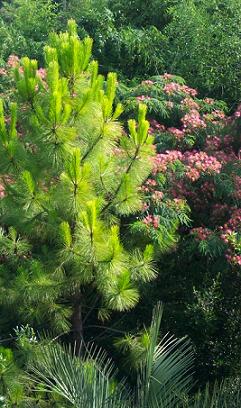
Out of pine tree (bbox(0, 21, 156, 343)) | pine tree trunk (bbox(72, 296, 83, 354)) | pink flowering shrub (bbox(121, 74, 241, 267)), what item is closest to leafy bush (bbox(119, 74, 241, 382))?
pink flowering shrub (bbox(121, 74, 241, 267))

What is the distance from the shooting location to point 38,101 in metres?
5.52

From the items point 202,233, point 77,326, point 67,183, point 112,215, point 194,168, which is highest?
point 67,183

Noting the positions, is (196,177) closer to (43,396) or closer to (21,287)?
(21,287)

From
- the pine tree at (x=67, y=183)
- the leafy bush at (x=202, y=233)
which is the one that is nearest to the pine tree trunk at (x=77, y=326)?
the pine tree at (x=67, y=183)

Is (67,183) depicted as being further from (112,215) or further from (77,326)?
(77,326)

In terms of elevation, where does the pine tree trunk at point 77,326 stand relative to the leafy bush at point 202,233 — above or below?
below

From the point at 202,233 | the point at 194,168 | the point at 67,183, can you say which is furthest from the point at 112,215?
the point at 194,168

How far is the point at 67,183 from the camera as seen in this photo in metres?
5.17

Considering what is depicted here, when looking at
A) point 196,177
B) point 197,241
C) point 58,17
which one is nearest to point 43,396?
point 197,241

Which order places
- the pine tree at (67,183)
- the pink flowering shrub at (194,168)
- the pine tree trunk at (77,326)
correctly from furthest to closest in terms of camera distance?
the pine tree trunk at (77,326) < the pink flowering shrub at (194,168) < the pine tree at (67,183)

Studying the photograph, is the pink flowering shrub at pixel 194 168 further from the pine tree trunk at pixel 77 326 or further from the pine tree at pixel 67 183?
the pine tree trunk at pixel 77 326

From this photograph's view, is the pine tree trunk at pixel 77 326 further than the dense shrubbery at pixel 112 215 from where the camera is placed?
Yes

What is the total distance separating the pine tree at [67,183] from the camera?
5.29m

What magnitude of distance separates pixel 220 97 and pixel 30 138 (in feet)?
11.1
